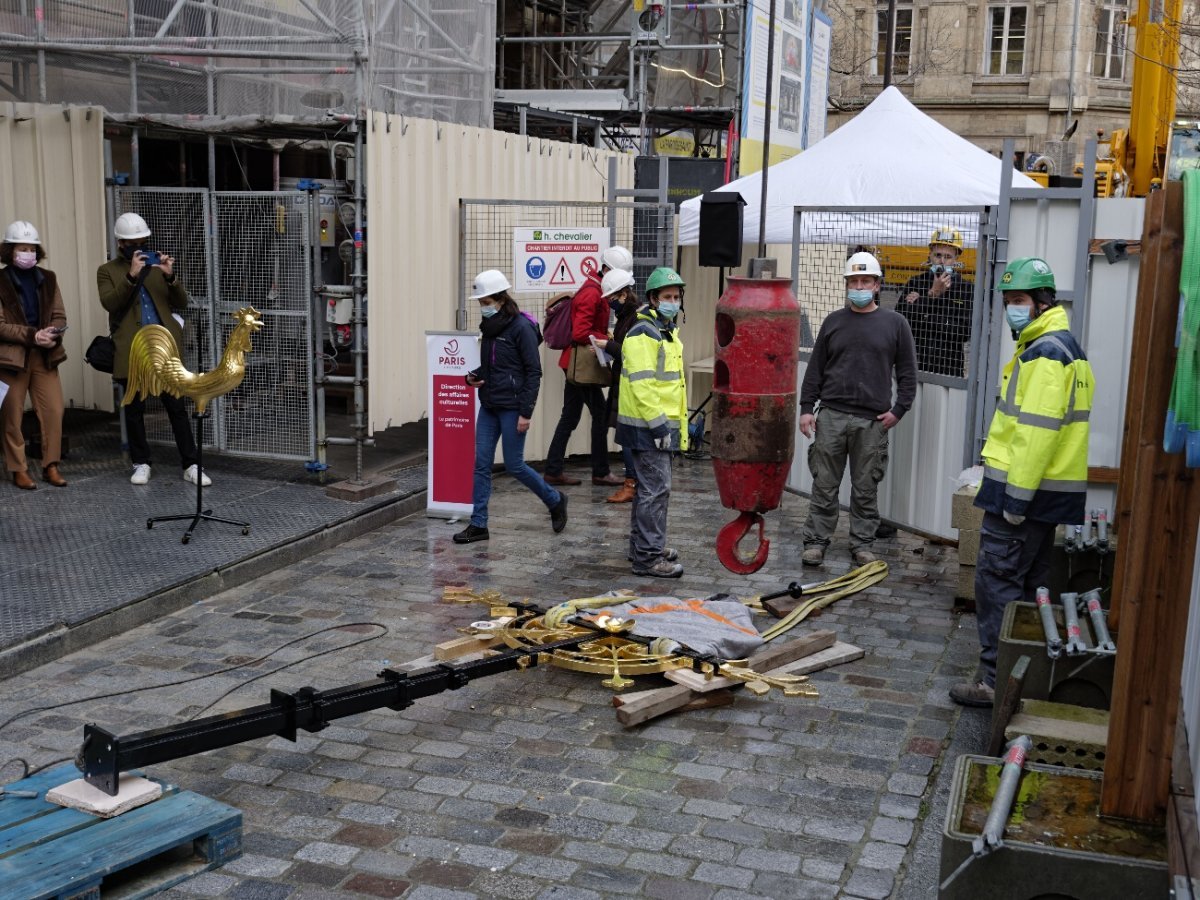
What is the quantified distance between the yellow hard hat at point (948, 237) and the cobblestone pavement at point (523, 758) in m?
2.96

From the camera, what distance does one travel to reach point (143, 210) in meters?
11.5

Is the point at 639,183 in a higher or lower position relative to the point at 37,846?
higher

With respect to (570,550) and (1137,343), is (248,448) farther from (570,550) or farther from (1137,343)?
(1137,343)

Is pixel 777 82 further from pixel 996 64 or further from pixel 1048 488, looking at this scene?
pixel 996 64

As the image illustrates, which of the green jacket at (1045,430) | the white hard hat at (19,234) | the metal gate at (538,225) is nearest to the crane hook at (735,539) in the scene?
the green jacket at (1045,430)

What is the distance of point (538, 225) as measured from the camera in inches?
482

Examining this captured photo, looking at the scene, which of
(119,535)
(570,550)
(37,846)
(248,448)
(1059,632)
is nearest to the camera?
(37,846)

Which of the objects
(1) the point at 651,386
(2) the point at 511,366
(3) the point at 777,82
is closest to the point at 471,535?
(2) the point at 511,366

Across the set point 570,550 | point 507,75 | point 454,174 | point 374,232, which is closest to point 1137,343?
point 570,550

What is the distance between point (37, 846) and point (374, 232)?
644 centimetres

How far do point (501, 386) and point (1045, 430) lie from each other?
179 inches

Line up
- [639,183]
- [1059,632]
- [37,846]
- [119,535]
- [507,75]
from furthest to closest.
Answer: [507,75] → [639,183] → [119,535] → [1059,632] → [37,846]

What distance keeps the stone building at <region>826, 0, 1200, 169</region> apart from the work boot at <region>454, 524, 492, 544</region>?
32705mm

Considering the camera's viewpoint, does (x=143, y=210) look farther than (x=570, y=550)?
Yes
